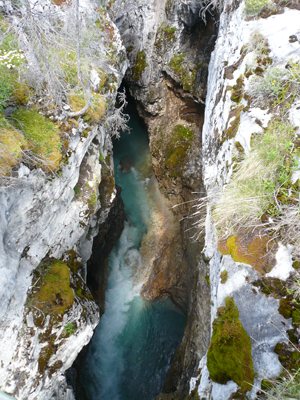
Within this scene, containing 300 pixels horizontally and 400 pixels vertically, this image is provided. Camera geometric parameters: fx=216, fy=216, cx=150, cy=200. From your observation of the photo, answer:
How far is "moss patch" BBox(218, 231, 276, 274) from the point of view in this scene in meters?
2.25

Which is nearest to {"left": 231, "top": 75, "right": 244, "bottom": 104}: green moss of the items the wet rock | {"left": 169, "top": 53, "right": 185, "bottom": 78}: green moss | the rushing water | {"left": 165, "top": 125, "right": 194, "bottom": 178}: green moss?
{"left": 165, "top": 125, "right": 194, "bottom": 178}: green moss

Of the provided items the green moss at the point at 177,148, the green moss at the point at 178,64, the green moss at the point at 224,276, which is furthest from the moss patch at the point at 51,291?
the green moss at the point at 178,64

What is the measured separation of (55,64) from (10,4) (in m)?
1.30

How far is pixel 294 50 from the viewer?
295cm

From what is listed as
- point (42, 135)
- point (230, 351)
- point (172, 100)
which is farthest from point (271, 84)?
point (172, 100)

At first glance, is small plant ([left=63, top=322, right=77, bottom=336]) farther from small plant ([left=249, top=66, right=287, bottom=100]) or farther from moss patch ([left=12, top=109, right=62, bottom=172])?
small plant ([left=249, top=66, right=287, bottom=100])

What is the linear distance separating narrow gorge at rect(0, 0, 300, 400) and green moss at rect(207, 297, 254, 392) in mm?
14

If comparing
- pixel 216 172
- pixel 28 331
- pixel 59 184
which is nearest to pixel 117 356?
pixel 28 331

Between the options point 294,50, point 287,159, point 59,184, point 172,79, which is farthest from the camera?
point 172,79

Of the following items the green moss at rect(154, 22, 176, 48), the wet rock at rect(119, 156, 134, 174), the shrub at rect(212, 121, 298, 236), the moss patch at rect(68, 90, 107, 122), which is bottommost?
the wet rock at rect(119, 156, 134, 174)

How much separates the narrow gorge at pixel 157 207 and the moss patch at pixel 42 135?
0.09ft

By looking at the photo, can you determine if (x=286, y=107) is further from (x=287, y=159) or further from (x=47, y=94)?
(x=47, y=94)

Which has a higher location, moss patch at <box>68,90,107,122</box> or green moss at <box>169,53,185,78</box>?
green moss at <box>169,53,185,78</box>

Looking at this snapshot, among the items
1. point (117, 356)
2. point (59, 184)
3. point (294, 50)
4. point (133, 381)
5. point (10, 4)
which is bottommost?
point (133, 381)
